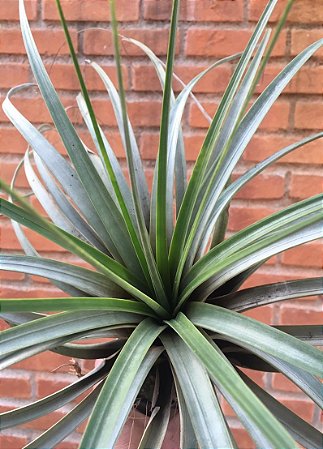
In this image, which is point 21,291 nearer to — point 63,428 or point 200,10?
point 63,428

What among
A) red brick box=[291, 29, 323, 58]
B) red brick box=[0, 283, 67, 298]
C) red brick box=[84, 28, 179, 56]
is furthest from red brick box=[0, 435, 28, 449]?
red brick box=[291, 29, 323, 58]

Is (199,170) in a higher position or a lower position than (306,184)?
lower

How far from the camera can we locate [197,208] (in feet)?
2.16

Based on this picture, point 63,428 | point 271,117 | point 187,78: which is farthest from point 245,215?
point 63,428

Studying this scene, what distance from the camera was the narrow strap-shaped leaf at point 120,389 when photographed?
1.44 feet

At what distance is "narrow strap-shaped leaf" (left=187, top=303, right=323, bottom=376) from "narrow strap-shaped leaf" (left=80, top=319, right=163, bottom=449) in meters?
0.07

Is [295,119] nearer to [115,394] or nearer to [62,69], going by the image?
[62,69]

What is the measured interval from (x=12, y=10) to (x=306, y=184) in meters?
0.74

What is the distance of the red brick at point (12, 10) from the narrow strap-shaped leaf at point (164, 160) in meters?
0.58

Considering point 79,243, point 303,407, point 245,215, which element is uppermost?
point 245,215

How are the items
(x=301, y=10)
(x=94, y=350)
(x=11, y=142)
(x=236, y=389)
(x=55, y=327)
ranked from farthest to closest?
(x=11, y=142) < (x=301, y=10) < (x=94, y=350) < (x=55, y=327) < (x=236, y=389)

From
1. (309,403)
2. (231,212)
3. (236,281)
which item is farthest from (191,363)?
Result: (309,403)

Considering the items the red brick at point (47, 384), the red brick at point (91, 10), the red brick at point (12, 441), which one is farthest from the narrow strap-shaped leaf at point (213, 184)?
the red brick at point (12, 441)

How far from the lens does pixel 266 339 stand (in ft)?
1.63
